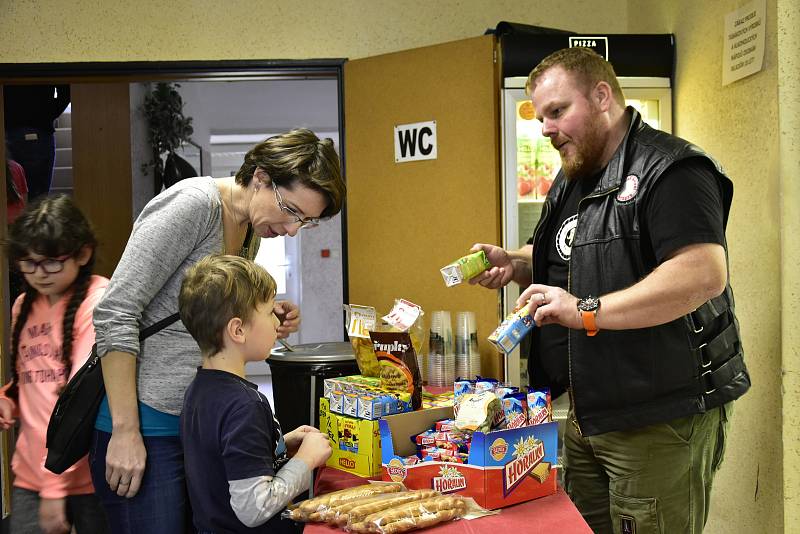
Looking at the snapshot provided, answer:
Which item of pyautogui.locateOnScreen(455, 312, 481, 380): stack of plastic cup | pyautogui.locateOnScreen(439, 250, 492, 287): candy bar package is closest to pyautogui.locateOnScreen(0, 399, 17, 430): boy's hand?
pyautogui.locateOnScreen(439, 250, 492, 287): candy bar package

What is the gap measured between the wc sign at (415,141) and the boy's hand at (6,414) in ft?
6.76

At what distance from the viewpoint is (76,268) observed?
225 cm

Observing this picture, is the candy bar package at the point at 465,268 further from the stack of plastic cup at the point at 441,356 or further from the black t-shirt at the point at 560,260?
the stack of plastic cup at the point at 441,356

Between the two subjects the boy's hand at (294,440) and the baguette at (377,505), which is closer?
the baguette at (377,505)

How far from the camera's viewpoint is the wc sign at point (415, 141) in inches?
141

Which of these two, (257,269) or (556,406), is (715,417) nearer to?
(257,269)

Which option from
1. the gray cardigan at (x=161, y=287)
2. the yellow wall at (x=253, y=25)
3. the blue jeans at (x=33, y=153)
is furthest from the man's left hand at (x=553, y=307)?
the blue jeans at (x=33, y=153)

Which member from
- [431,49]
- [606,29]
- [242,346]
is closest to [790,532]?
[242,346]

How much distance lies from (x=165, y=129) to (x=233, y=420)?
15.7 feet

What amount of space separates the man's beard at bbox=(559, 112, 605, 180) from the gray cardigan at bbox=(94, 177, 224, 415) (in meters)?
1.05

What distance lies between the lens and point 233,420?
1619 millimetres

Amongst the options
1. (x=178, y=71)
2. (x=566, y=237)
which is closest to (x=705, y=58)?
(x=566, y=237)

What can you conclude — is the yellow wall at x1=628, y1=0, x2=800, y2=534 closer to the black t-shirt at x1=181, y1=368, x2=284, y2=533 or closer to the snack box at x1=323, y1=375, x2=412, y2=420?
the snack box at x1=323, y1=375, x2=412, y2=420

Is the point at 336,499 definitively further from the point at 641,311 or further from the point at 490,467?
the point at 641,311
